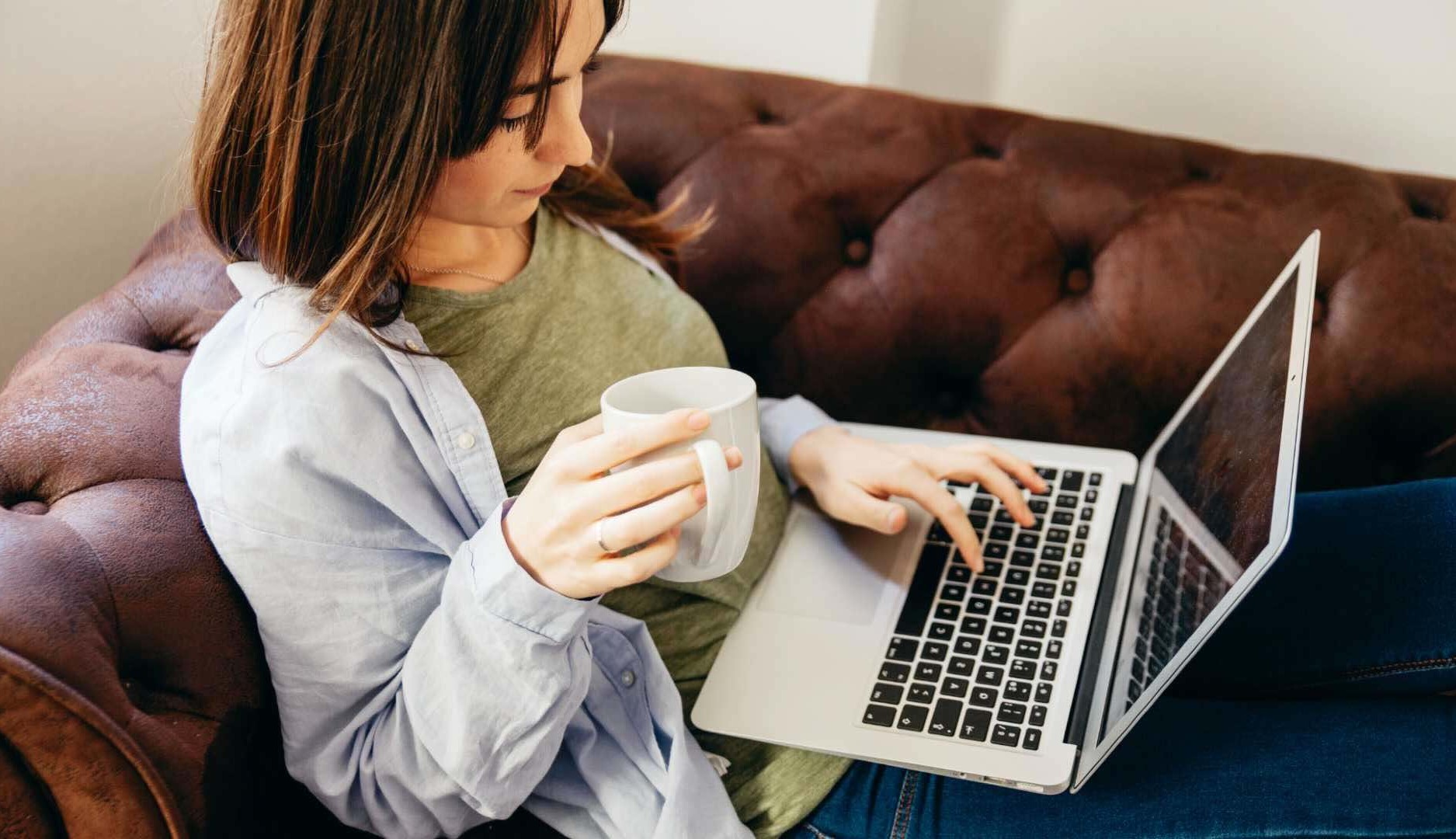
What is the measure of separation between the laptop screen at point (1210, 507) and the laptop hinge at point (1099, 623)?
17 millimetres

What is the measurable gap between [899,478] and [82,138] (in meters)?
0.93

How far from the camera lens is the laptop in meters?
0.85

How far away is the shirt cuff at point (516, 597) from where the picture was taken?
709 millimetres

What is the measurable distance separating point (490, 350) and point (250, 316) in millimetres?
182

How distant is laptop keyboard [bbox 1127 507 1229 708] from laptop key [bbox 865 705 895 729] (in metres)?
0.18

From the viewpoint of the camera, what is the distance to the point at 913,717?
2.95 feet

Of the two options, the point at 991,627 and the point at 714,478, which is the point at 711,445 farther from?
the point at 991,627

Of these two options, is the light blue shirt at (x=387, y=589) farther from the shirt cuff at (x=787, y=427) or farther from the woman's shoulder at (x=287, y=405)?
the shirt cuff at (x=787, y=427)

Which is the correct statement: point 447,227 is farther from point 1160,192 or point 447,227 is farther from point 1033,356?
point 1160,192

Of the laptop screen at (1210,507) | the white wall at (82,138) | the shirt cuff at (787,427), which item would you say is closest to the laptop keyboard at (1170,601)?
the laptop screen at (1210,507)

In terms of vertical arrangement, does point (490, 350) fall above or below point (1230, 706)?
above

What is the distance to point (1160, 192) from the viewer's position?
50.4 inches

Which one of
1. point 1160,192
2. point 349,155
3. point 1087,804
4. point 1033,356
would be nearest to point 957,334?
point 1033,356

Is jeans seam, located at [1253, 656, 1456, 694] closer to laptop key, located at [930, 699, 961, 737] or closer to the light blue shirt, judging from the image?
laptop key, located at [930, 699, 961, 737]
